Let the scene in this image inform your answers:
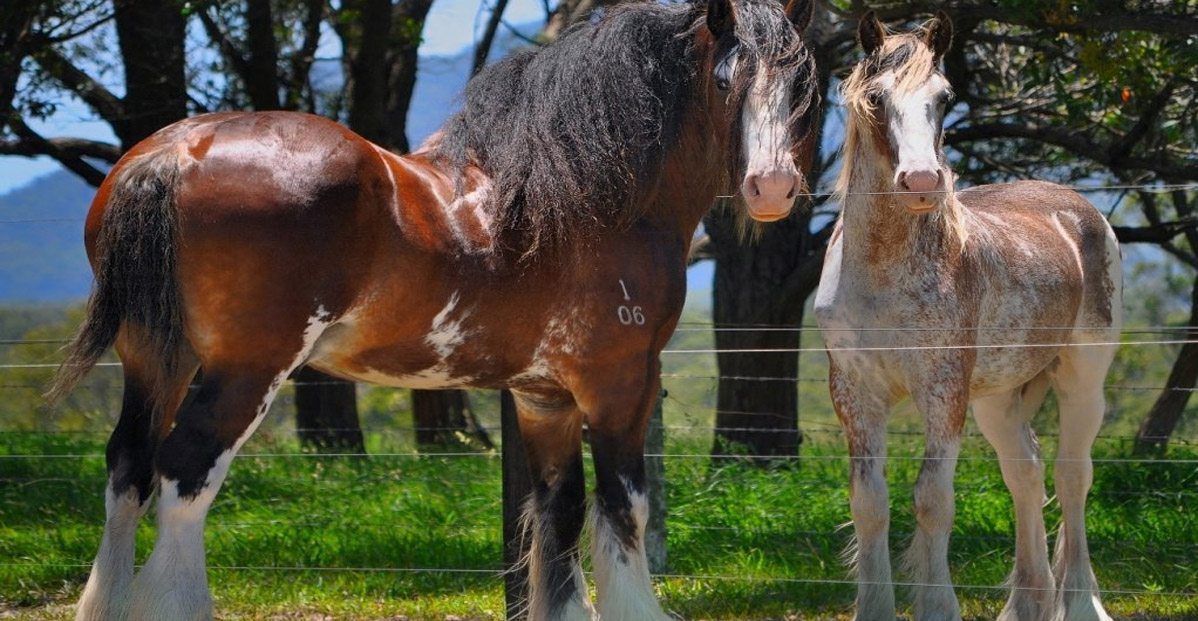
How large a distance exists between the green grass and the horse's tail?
1593mm

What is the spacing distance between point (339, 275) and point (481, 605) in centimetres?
229

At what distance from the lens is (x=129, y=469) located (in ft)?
11.5

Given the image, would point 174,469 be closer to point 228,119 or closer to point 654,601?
point 228,119

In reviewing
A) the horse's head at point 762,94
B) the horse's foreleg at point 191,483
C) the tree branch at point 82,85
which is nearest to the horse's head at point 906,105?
the horse's head at point 762,94

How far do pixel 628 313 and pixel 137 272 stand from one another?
144 centimetres

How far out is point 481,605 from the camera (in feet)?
16.9

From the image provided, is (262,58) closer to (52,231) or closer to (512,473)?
(52,231)

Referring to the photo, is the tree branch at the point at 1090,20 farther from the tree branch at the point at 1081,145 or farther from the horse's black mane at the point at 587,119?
the horse's black mane at the point at 587,119

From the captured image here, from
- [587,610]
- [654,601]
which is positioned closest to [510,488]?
[587,610]

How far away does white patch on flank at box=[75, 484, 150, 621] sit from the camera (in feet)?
11.1

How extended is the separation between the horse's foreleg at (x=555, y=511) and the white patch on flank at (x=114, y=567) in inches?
50.7

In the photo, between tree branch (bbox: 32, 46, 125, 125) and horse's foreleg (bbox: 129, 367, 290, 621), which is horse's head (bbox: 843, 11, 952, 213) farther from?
tree branch (bbox: 32, 46, 125, 125)

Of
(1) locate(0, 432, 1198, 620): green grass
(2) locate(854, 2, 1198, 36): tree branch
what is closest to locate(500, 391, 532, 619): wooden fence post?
(1) locate(0, 432, 1198, 620): green grass

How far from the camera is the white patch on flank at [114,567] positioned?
3.40m
